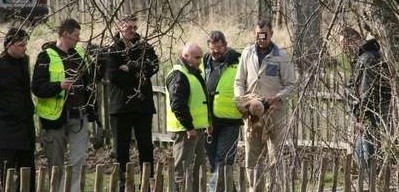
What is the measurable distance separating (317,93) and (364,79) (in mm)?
1278

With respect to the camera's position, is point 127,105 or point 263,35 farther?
point 127,105

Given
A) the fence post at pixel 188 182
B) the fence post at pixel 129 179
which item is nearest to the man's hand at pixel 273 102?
the fence post at pixel 188 182

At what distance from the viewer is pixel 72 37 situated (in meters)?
8.50

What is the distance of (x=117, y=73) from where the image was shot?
29.7 ft

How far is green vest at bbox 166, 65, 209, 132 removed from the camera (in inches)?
356

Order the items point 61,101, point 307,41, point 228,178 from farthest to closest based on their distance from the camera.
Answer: point 61,101, point 228,178, point 307,41

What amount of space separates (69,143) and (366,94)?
313cm

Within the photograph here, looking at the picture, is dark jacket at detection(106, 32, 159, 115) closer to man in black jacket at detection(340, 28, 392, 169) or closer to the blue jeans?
the blue jeans

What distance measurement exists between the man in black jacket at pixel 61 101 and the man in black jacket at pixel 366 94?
2.44 m

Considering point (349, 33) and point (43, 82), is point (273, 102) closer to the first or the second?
point (43, 82)

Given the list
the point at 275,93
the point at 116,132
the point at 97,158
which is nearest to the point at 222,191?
the point at 275,93

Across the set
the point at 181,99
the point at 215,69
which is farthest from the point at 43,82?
the point at 215,69

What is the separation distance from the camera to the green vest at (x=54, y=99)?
27.9 feet

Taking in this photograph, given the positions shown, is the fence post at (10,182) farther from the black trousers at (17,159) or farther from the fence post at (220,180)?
the black trousers at (17,159)
